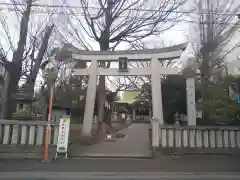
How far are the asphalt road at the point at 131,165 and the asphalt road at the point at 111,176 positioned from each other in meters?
0.65

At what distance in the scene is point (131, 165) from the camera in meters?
10.3

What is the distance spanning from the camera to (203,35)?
2272cm

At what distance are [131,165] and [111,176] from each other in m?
2.45

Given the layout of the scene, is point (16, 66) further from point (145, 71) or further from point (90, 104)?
point (145, 71)

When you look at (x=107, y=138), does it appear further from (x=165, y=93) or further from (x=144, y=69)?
(x=165, y=93)

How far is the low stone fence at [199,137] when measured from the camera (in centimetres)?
1307

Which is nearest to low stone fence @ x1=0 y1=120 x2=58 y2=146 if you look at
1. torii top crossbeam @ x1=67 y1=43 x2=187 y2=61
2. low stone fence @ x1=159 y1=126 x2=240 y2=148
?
low stone fence @ x1=159 y1=126 x2=240 y2=148

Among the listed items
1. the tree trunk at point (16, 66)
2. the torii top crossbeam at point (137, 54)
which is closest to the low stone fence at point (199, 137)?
the torii top crossbeam at point (137, 54)

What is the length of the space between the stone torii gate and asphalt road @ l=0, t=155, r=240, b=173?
3.92 meters

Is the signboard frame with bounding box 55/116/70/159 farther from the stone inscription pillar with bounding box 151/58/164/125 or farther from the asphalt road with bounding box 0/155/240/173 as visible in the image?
the stone inscription pillar with bounding box 151/58/164/125

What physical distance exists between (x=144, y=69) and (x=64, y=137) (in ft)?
21.1

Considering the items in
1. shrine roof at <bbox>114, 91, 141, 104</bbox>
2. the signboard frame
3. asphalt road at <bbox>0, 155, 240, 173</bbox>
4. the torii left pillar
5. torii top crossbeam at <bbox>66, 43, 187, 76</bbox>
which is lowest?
asphalt road at <bbox>0, 155, 240, 173</bbox>

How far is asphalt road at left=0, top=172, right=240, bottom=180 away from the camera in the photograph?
303 inches

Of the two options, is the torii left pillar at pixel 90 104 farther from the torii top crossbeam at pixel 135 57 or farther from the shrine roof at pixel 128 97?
the shrine roof at pixel 128 97
